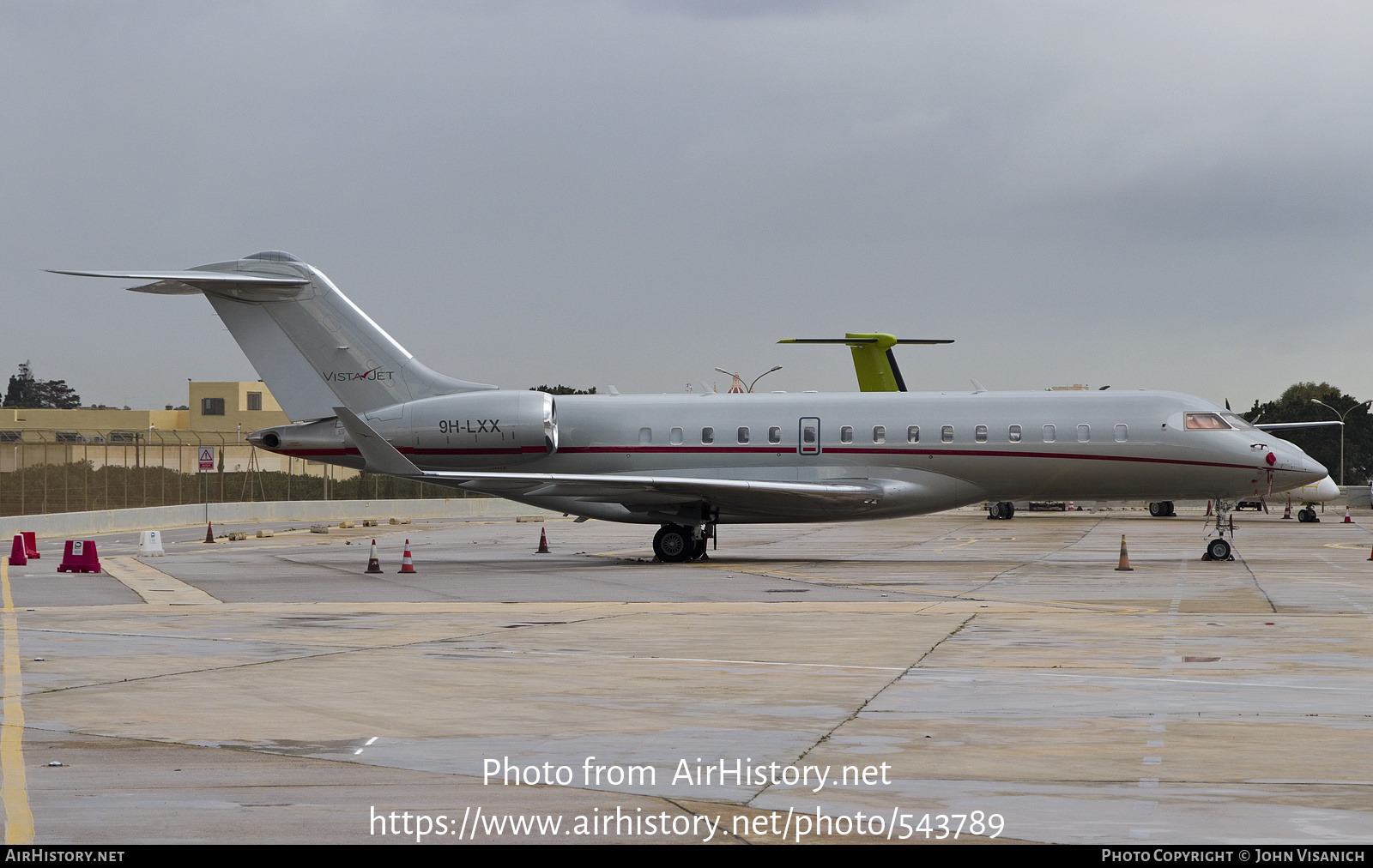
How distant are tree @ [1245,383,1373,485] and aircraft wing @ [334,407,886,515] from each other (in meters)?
Result: 87.5

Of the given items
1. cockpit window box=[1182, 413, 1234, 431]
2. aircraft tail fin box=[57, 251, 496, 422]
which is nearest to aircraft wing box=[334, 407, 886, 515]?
aircraft tail fin box=[57, 251, 496, 422]

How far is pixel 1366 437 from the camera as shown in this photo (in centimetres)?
11662

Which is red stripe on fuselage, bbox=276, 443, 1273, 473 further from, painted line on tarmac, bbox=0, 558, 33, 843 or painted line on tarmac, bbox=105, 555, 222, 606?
painted line on tarmac, bbox=0, 558, 33, 843

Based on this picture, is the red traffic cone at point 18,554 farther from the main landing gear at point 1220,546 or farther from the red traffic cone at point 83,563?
the main landing gear at point 1220,546

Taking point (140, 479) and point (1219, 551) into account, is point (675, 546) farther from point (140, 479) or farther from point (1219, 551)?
point (140, 479)

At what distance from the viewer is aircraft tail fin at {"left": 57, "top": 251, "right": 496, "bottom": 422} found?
96.7 ft

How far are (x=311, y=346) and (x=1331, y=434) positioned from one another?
102m

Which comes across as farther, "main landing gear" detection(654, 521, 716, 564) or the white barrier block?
the white barrier block

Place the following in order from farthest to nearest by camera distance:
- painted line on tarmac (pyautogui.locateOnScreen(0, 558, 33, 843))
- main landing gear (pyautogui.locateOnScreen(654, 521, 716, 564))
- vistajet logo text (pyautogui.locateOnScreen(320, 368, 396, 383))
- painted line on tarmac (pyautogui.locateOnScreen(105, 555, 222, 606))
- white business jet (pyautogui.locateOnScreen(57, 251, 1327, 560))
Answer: vistajet logo text (pyautogui.locateOnScreen(320, 368, 396, 383)) → main landing gear (pyautogui.locateOnScreen(654, 521, 716, 564)) → white business jet (pyautogui.locateOnScreen(57, 251, 1327, 560)) → painted line on tarmac (pyautogui.locateOnScreen(105, 555, 222, 606)) → painted line on tarmac (pyautogui.locateOnScreen(0, 558, 33, 843))

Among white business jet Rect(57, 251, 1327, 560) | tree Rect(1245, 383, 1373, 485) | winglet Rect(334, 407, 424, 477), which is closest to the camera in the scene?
winglet Rect(334, 407, 424, 477)

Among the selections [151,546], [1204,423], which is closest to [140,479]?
[151,546]

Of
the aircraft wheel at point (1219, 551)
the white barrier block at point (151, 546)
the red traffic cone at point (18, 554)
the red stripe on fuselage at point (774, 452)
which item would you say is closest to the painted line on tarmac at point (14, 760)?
the red stripe on fuselage at point (774, 452)

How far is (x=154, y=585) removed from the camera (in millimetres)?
23031

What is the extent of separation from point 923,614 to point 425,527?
35715mm
